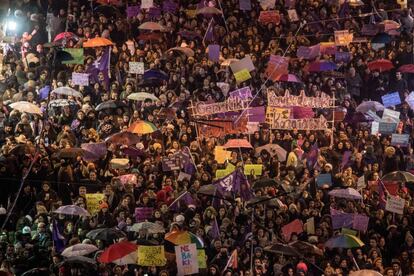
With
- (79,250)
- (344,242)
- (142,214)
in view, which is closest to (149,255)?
(79,250)

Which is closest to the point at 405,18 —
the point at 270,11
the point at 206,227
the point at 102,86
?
the point at 270,11

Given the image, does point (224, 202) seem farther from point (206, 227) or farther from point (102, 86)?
point (102, 86)

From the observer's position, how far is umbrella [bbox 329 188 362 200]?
1634 cm

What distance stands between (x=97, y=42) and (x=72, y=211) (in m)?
5.98

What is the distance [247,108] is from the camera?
18.7 metres

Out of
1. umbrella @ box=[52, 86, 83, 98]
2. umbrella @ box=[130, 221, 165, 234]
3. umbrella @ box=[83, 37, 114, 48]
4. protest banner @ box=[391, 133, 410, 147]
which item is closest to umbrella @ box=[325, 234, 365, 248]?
umbrella @ box=[130, 221, 165, 234]

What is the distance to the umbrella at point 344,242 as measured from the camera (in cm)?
1480

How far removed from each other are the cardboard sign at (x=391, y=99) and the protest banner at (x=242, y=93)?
295cm

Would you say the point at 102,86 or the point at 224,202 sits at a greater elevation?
the point at 102,86

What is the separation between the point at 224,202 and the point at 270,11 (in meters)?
7.44

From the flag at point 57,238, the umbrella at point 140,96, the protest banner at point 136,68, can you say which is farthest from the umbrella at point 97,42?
the flag at point 57,238

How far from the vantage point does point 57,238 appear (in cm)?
1442

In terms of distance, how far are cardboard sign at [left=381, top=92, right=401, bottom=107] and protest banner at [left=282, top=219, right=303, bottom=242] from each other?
5280 millimetres

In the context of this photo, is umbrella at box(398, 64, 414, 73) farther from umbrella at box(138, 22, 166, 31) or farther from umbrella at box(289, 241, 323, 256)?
umbrella at box(289, 241, 323, 256)
